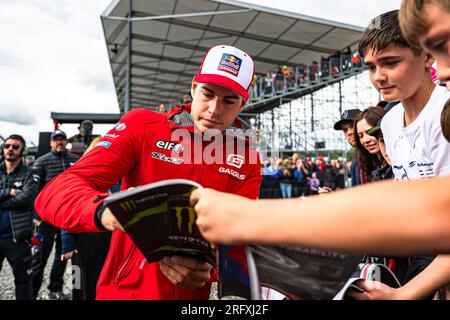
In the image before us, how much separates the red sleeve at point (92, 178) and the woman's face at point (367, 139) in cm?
226

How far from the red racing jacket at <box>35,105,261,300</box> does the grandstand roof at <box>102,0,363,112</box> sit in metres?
11.7

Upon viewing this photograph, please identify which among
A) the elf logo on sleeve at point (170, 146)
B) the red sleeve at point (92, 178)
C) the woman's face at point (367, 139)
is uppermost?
the woman's face at point (367, 139)

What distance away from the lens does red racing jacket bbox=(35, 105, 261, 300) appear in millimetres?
1240

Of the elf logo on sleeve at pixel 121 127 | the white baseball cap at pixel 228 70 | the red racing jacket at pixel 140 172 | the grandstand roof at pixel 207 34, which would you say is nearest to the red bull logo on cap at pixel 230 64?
the white baseball cap at pixel 228 70

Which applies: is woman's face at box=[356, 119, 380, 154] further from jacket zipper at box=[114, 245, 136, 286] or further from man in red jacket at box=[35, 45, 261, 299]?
jacket zipper at box=[114, 245, 136, 286]

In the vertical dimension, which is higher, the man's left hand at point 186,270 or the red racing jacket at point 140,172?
the red racing jacket at point 140,172

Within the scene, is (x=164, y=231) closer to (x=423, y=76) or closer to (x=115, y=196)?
(x=115, y=196)

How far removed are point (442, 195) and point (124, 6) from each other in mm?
13756

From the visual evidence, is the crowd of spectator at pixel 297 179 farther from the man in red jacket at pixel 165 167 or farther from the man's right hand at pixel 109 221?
the man's right hand at pixel 109 221

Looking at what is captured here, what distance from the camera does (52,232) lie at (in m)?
4.75

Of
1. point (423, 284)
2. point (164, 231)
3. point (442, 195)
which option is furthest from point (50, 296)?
point (442, 195)

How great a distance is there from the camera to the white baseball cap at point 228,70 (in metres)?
1.61

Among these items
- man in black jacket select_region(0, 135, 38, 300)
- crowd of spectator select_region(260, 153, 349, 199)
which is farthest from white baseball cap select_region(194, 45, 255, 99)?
crowd of spectator select_region(260, 153, 349, 199)

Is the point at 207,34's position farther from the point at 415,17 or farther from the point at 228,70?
the point at 415,17
